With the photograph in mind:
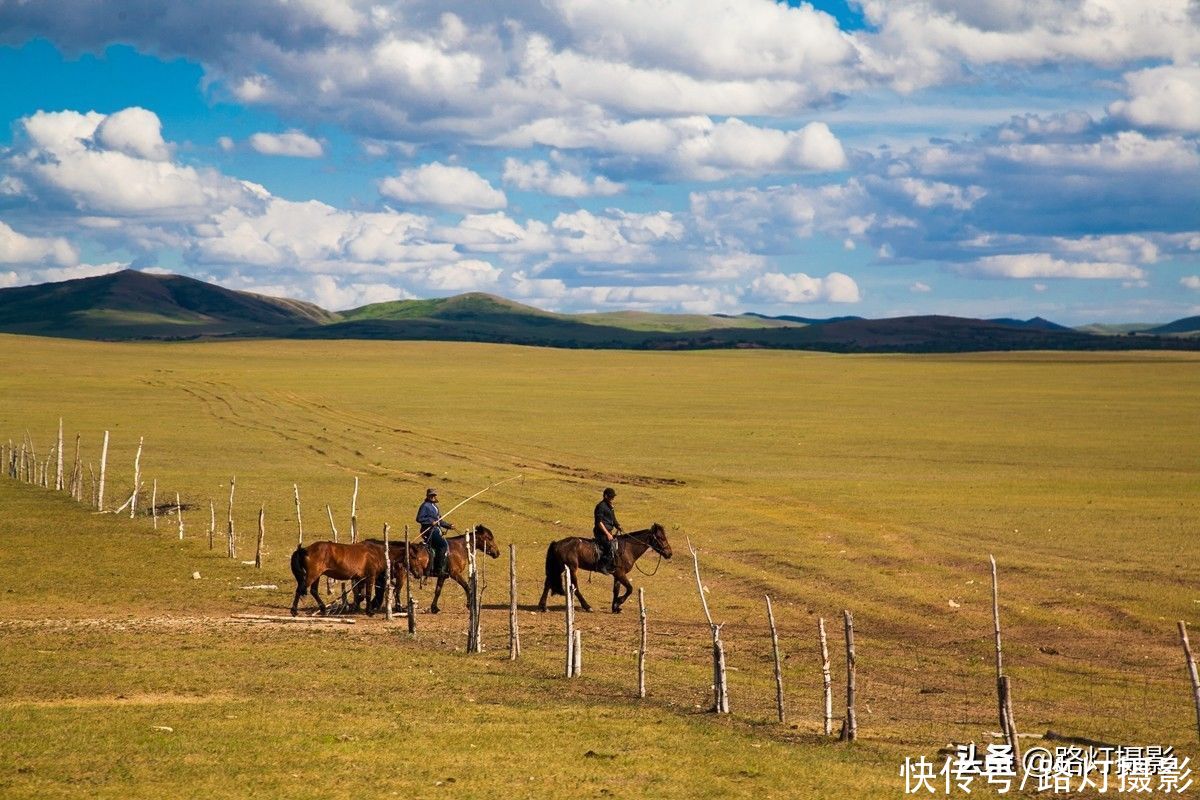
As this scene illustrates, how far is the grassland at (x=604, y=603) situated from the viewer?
14.3 m

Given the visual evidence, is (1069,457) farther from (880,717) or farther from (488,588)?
(880,717)

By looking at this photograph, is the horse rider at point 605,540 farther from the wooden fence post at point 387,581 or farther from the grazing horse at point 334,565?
the grazing horse at point 334,565

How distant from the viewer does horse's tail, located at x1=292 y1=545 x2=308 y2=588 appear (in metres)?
23.5

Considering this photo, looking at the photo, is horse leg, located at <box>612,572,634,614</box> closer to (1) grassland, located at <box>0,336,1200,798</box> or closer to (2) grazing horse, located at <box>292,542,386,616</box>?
(1) grassland, located at <box>0,336,1200,798</box>

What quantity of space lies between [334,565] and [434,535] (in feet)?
6.72

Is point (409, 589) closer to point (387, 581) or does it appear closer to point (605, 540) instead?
point (387, 581)

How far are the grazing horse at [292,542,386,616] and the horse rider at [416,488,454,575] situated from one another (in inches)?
40.6

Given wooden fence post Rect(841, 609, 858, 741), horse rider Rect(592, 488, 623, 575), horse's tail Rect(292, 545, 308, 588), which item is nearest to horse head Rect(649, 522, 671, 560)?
horse rider Rect(592, 488, 623, 575)

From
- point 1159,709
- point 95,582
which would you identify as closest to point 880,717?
point 1159,709

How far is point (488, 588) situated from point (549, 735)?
41.3 feet

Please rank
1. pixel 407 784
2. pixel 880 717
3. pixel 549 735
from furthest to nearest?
pixel 880 717, pixel 549 735, pixel 407 784

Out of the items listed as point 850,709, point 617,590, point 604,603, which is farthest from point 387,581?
point 850,709

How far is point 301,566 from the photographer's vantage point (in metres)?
23.6

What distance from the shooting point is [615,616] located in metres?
25.3
